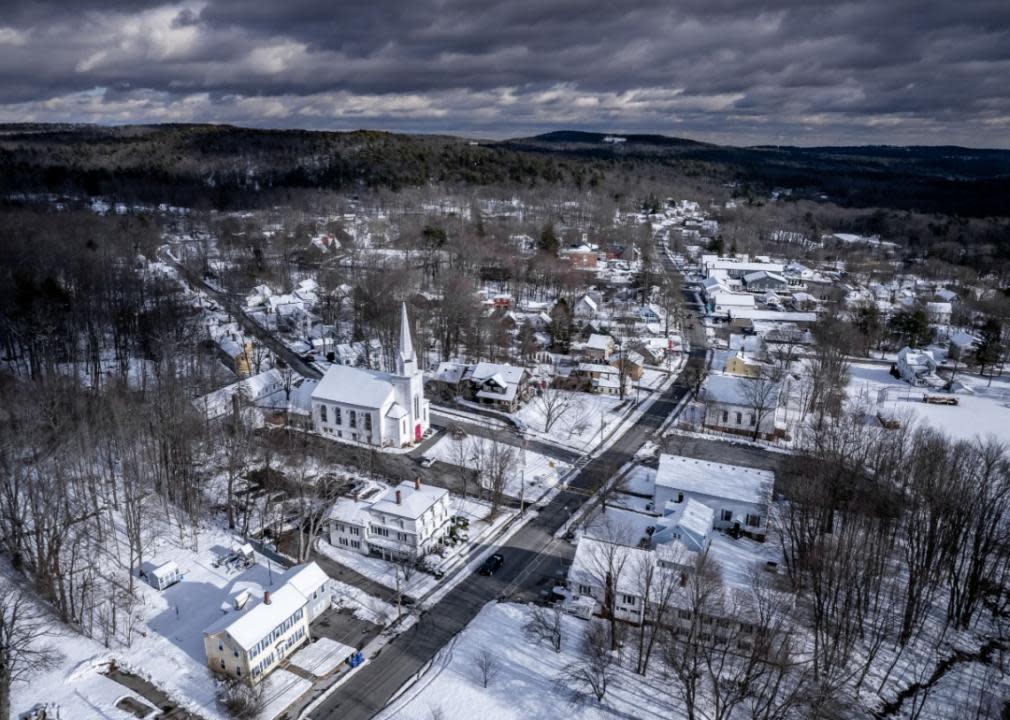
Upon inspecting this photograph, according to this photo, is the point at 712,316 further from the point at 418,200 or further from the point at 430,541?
the point at 418,200

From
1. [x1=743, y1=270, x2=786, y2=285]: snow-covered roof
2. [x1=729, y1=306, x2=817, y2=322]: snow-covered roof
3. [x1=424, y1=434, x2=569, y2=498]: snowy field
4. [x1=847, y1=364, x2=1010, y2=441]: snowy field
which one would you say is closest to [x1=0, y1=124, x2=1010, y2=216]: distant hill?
[x1=743, y1=270, x2=786, y2=285]: snow-covered roof

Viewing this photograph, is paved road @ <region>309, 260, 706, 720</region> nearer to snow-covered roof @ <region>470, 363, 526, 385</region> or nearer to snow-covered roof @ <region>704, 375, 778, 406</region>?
snow-covered roof @ <region>704, 375, 778, 406</region>

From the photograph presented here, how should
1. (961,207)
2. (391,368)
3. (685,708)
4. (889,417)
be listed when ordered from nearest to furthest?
1. (685,708)
2. (889,417)
3. (391,368)
4. (961,207)

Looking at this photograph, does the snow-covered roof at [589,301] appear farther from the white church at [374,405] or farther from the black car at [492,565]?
the black car at [492,565]

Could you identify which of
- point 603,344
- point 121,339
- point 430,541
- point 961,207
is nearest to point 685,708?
point 430,541

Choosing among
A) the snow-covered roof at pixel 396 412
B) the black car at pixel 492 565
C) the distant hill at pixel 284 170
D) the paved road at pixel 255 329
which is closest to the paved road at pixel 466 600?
the black car at pixel 492 565
